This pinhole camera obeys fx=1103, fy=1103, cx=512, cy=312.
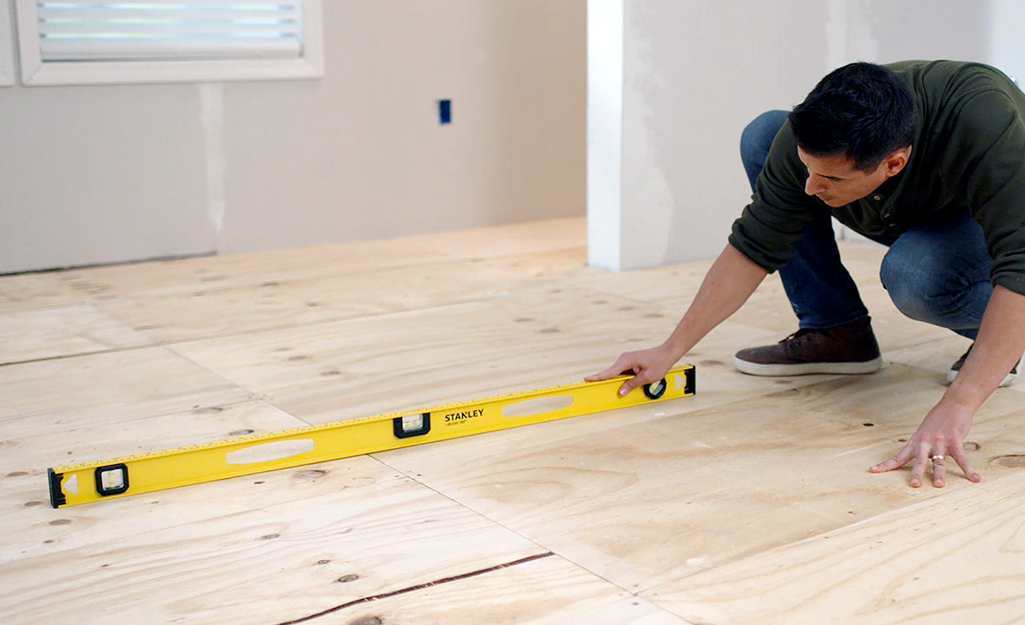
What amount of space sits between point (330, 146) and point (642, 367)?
2277mm

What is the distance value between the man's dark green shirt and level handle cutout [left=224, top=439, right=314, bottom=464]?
0.89 meters

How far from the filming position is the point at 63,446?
1.99m

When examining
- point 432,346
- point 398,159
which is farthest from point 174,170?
point 432,346

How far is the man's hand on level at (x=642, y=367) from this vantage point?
2.12 m

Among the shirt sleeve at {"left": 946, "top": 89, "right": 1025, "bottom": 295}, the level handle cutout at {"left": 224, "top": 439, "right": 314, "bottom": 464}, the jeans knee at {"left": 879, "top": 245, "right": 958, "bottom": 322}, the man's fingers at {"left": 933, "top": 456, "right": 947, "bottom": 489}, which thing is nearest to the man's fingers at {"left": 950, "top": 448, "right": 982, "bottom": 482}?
the man's fingers at {"left": 933, "top": 456, "right": 947, "bottom": 489}

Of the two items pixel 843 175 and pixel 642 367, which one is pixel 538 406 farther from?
pixel 843 175

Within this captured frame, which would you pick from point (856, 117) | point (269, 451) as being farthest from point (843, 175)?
point (269, 451)

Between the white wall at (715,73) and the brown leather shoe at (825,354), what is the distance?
1.23 m

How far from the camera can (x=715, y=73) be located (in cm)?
363

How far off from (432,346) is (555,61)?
2.25 m

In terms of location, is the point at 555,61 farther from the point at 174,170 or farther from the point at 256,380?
the point at 256,380

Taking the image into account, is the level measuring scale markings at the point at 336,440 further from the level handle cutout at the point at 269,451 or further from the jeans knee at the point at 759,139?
the jeans knee at the point at 759,139

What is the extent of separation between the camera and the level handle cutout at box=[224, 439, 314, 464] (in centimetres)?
187

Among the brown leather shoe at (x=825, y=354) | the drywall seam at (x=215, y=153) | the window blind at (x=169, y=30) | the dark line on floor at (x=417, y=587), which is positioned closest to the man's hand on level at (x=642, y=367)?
the brown leather shoe at (x=825, y=354)
